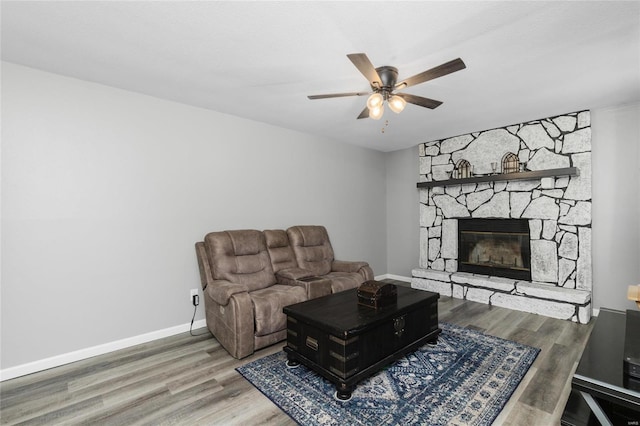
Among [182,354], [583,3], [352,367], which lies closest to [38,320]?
[182,354]

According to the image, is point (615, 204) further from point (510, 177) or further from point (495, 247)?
point (495, 247)

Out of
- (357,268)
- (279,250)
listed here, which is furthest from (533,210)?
(279,250)

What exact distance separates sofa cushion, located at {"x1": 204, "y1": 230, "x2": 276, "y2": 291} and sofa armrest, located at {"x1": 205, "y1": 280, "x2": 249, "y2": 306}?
18cm

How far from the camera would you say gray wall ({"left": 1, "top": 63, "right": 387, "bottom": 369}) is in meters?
2.53

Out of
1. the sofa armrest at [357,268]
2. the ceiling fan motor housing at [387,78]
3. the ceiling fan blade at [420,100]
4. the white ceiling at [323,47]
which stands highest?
the white ceiling at [323,47]

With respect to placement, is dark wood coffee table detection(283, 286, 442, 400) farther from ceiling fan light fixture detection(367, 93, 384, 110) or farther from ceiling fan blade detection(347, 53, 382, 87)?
ceiling fan blade detection(347, 53, 382, 87)

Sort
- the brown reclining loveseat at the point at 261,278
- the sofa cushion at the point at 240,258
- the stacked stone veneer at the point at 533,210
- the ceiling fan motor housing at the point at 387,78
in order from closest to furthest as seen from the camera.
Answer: the ceiling fan motor housing at the point at 387,78 → the brown reclining loveseat at the point at 261,278 → the sofa cushion at the point at 240,258 → the stacked stone veneer at the point at 533,210

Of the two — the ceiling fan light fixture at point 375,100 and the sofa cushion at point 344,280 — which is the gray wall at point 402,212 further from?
the ceiling fan light fixture at point 375,100

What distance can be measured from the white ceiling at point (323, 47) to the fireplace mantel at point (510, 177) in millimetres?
827

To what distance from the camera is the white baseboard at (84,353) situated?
2.46 meters

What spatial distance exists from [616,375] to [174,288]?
11.8ft

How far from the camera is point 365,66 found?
2033 millimetres

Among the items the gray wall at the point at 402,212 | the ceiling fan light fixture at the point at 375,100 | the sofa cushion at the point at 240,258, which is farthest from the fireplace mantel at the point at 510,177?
the sofa cushion at the point at 240,258

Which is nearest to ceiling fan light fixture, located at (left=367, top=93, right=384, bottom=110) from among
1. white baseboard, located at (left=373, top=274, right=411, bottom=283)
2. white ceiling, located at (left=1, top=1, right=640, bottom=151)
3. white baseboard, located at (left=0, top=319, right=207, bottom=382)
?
white ceiling, located at (left=1, top=1, right=640, bottom=151)
